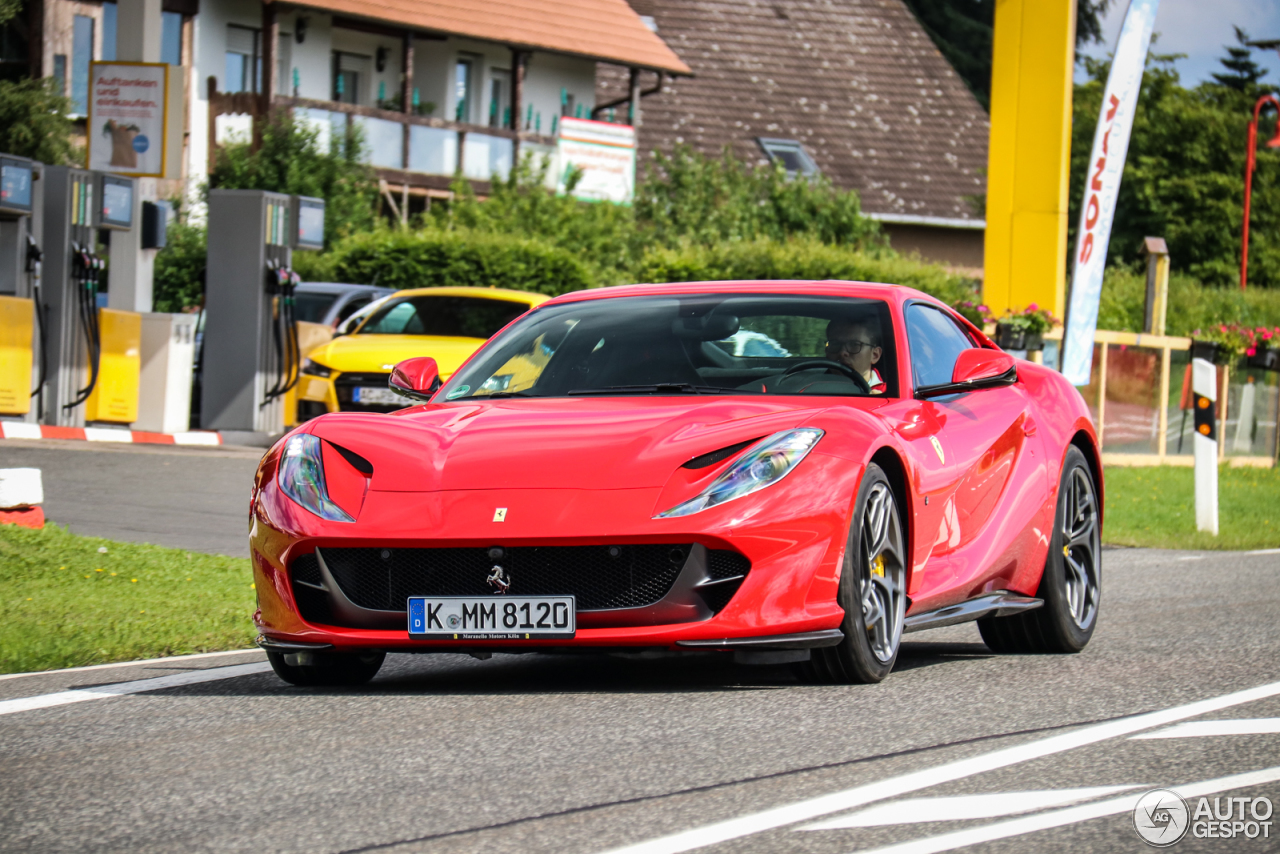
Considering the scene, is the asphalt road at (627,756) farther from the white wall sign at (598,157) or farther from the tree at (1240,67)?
the tree at (1240,67)

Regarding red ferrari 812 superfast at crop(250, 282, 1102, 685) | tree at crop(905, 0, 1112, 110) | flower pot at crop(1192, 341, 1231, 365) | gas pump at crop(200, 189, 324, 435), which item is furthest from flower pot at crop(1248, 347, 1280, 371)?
tree at crop(905, 0, 1112, 110)

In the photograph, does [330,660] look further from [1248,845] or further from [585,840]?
[1248,845]

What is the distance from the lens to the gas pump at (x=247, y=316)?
21.1 m

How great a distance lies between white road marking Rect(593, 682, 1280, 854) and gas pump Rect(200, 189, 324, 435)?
52.2ft

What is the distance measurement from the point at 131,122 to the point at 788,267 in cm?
945

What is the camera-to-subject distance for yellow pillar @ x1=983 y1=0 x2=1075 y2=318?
18.5 metres

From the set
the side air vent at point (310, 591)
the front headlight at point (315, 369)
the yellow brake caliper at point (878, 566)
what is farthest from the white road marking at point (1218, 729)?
the front headlight at point (315, 369)

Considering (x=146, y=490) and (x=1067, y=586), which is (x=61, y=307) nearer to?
(x=146, y=490)

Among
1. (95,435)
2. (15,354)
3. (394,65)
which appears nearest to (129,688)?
(95,435)

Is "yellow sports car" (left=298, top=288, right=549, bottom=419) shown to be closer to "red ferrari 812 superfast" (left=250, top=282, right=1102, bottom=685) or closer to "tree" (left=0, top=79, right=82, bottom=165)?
"red ferrari 812 superfast" (left=250, top=282, right=1102, bottom=685)

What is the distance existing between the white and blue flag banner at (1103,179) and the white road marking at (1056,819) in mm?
12850

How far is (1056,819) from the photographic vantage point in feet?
14.4

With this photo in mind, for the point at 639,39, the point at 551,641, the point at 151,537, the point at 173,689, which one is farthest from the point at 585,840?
the point at 639,39

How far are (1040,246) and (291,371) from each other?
7.87m
